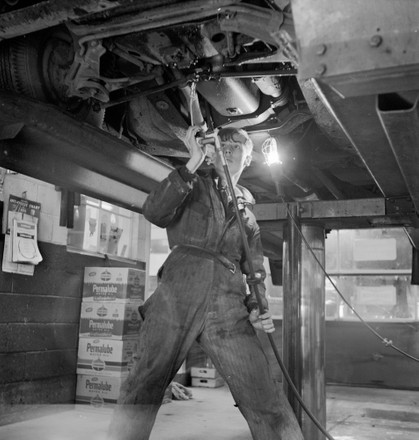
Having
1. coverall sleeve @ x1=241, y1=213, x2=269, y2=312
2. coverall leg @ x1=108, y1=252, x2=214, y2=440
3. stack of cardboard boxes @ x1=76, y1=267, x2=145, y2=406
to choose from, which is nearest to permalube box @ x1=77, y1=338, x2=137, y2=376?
stack of cardboard boxes @ x1=76, y1=267, x2=145, y2=406

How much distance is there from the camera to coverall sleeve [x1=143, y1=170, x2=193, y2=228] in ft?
7.15

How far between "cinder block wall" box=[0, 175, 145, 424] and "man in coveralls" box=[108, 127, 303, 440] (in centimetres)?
251

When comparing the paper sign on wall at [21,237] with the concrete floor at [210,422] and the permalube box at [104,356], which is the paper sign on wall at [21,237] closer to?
the permalube box at [104,356]

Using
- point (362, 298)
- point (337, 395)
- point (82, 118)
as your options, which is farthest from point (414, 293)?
point (82, 118)

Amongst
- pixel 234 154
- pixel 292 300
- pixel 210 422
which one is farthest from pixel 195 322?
pixel 210 422

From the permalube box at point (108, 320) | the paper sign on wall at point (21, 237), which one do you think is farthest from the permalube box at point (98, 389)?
the paper sign on wall at point (21, 237)

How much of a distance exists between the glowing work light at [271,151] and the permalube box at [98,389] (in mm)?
2881

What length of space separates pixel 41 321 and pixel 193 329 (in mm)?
2882

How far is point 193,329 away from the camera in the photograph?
221cm

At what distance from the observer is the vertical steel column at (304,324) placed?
10.0ft

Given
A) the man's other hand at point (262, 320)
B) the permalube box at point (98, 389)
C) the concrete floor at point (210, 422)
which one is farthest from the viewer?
the permalube box at point (98, 389)

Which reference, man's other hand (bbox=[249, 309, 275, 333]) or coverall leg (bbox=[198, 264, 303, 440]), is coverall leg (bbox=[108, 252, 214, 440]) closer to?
coverall leg (bbox=[198, 264, 303, 440])

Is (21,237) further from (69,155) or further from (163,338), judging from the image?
(163,338)

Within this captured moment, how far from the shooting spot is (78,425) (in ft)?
13.4
